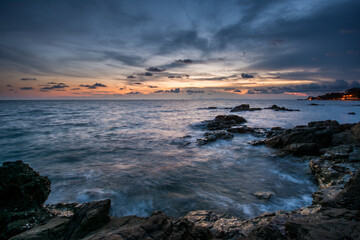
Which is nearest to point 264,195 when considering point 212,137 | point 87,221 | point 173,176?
point 173,176

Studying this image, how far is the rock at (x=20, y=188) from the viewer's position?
4449mm

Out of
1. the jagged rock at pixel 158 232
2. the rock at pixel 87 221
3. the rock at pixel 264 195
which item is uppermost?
the jagged rock at pixel 158 232

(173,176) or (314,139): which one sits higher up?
(314,139)

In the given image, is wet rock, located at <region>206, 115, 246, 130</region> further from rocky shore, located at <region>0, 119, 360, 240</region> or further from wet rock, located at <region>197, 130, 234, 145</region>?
rocky shore, located at <region>0, 119, 360, 240</region>

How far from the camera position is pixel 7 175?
4668 millimetres

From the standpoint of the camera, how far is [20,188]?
15.1 ft

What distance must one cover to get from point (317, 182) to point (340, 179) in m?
1.48

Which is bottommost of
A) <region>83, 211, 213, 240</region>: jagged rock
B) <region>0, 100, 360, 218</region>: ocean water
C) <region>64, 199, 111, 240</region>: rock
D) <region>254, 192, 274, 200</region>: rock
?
<region>0, 100, 360, 218</region>: ocean water

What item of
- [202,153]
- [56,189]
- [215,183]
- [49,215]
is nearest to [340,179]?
[215,183]

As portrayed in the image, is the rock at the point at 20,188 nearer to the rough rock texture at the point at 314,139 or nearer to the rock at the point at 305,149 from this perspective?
the rock at the point at 305,149

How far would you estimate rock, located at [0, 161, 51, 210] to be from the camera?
4449mm

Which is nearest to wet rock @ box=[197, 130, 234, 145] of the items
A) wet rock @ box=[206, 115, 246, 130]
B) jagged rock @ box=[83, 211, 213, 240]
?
wet rock @ box=[206, 115, 246, 130]

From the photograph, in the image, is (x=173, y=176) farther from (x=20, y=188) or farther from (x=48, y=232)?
(x=20, y=188)

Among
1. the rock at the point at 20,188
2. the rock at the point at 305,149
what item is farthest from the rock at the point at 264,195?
the rock at the point at 20,188
